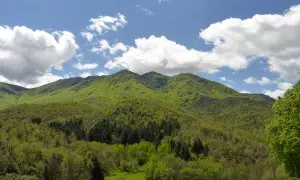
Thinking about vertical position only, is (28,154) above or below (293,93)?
below

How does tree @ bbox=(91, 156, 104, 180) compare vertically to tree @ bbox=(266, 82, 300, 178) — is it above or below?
below

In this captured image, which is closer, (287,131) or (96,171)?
(287,131)

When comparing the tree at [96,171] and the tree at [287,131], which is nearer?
the tree at [287,131]

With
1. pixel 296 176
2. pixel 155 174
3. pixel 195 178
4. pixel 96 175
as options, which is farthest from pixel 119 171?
pixel 296 176

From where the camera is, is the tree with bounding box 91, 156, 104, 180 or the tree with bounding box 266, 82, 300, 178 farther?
the tree with bounding box 91, 156, 104, 180

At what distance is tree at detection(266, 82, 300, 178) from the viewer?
40844mm

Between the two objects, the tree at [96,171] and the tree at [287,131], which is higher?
the tree at [287,131]

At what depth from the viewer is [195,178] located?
16662cm

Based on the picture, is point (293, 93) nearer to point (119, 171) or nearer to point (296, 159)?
point (296, 159)

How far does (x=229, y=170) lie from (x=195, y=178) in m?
19.1

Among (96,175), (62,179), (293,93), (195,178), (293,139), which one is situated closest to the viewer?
(293,139)

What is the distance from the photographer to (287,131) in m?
41.8

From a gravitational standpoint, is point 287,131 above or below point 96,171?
above

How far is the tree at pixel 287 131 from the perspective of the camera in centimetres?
4084
